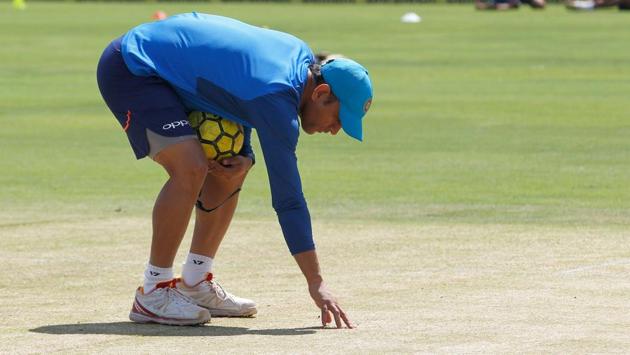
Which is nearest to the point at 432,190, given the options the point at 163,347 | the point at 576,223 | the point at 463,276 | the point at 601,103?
the point at 576,223

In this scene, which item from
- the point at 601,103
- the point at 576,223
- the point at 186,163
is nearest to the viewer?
the point at 186,163

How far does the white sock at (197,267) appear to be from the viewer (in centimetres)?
976

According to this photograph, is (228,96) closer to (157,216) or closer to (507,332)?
(157,216)

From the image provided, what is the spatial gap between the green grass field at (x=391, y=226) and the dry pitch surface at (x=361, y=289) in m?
0.02

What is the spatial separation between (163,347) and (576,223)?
582 cm

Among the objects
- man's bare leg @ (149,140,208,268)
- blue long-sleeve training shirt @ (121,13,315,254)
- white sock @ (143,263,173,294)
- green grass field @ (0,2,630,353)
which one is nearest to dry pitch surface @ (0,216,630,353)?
green grass field @ (0,2,630,353)

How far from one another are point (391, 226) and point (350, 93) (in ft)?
15.4

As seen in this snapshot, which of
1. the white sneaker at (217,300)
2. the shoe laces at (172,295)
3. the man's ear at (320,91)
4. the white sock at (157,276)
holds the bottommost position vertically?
the white sneaker at (217,300)

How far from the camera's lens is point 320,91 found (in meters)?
8.96

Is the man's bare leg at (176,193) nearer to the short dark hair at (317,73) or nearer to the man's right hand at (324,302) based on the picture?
the short dark hair at (317,73)

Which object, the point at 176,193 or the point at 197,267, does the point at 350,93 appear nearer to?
the point at 176,193

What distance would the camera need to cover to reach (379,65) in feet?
119

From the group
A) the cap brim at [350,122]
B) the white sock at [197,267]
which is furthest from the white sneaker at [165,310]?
the cap brim at [350,122]

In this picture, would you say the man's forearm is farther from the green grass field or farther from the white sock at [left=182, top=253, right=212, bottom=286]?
the white sock at [left=182, top=253, right=212, bottom=286]
